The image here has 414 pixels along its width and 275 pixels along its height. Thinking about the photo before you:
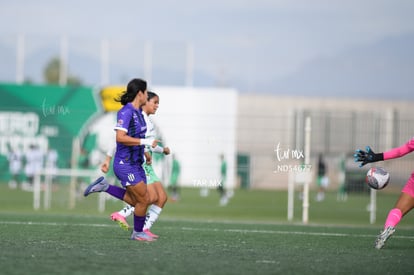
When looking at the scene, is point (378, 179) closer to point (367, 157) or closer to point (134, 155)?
point (367, 157)

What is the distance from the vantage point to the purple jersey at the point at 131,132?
11.8m

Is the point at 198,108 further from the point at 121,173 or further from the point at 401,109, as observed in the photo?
the point at 121,173

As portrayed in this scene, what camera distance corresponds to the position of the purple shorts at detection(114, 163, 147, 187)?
38.9 feet

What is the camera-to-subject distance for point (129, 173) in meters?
11.9

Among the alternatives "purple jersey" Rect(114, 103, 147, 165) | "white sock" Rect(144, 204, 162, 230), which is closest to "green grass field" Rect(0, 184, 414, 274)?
"white sock" Rect(144, 204, 162, 230)

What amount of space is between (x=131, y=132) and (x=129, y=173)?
2.02ft

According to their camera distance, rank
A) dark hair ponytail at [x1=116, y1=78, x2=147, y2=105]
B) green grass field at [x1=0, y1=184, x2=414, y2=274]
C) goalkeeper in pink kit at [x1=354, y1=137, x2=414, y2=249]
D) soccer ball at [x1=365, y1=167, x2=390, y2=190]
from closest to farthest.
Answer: green grass field at [x1=0, y1=184, x2=414, y2=274]
goalkeeper in pink kit at [x1=354, y1=137, x2=414, y2=249]
dark hair ponytail at [x1=116, y1=78, x2=147, y2=105]
soccer ball at [x1=365, y1=167, x2=390, y2=190]

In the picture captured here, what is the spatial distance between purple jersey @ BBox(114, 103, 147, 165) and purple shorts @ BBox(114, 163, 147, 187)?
76mm

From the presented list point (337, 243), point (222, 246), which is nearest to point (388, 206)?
point (337, 243)

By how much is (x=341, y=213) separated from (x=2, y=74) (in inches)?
851

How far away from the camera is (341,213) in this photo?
86.2 feet

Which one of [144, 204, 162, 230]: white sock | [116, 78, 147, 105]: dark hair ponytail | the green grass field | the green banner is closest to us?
the green grass field

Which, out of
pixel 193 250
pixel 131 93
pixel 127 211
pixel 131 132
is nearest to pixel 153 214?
pixel 127 211

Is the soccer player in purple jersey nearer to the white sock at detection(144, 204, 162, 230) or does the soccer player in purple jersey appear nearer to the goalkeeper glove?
the white sock at detection(144, 204, 162, 230)
